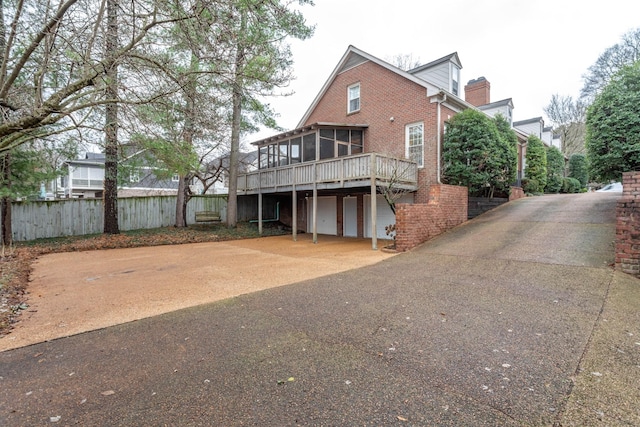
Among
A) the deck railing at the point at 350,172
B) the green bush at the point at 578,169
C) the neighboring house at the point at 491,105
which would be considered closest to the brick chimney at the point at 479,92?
the neighboring house at the point at 491,105

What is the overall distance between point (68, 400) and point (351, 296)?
3.56 meters

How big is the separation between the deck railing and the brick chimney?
36.7 ft

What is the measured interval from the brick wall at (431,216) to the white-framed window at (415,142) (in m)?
2.15

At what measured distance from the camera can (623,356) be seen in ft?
9.22

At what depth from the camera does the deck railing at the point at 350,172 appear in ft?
33.3

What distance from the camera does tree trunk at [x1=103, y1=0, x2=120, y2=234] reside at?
5.31m

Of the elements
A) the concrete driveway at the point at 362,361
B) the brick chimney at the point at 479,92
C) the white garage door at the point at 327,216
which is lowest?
the concrete driveway at the point at 362,361

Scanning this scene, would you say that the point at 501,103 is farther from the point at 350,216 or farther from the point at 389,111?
the point at 350,216

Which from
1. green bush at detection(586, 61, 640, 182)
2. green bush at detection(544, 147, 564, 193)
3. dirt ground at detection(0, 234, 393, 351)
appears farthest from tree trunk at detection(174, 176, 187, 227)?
green bush at detection(544, 147, 564, 193)

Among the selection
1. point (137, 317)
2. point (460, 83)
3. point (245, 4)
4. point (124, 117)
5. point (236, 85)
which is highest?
point (460, 83)

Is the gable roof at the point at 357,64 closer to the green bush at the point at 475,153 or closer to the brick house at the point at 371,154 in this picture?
the brick house at the point at 371,154

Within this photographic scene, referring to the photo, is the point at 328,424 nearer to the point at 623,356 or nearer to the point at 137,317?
the point at 623,356

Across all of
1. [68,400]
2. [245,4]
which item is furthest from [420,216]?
[68,400]

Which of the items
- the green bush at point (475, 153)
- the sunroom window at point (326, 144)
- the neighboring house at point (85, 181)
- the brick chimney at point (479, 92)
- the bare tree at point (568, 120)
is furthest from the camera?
the bare tree at point (568, 120)
